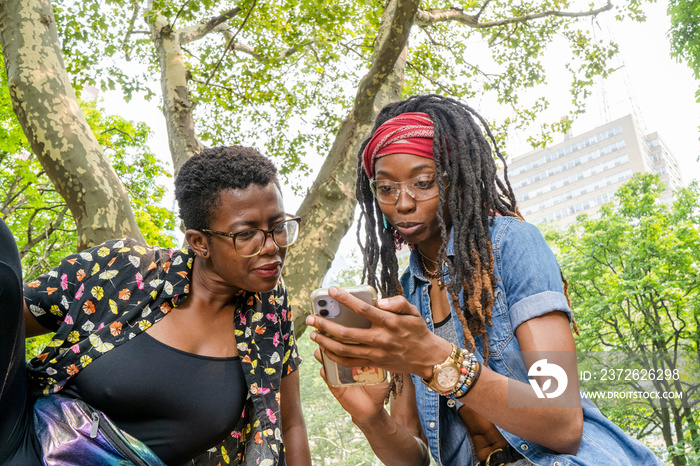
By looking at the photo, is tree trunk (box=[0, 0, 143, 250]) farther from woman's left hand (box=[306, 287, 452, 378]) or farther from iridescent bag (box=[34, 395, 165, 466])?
woman's left hand (box=[306, 287, 452, 378])

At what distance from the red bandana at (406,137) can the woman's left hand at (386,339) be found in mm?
816

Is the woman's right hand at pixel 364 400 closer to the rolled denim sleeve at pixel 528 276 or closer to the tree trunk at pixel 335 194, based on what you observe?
the rolled denim sleeve at pixel 528 276

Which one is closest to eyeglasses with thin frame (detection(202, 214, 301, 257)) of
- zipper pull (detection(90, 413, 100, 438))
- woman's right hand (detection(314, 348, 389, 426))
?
woman's right hand (detection(314, 348, 389, 426))

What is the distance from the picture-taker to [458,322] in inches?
73.8

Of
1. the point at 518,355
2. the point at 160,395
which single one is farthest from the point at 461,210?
the point at 160,395

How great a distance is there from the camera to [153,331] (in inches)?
83.0

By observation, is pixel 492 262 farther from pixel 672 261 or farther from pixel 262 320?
pixel 672 261

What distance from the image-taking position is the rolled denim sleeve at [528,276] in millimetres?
1603

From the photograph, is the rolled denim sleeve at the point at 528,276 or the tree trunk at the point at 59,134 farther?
the tree trunk at the point at 59,134

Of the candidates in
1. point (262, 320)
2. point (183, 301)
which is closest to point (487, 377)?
point (262, 320)

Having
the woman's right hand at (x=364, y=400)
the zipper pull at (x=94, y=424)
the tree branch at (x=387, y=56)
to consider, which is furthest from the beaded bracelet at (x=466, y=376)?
the tree branch at (x=387, y=56)

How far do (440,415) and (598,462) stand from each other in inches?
22.5

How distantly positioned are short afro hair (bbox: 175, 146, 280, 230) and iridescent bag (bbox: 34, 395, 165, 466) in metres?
0.85

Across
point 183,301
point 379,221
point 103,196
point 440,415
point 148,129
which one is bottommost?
point 440,415
